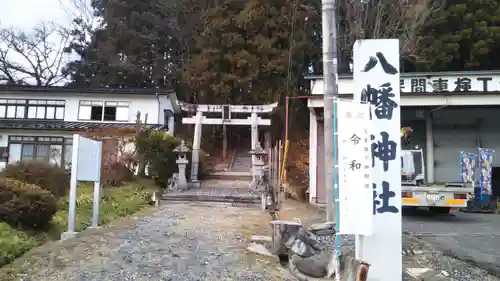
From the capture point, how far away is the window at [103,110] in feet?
85.9

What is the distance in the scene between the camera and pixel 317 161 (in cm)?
1609

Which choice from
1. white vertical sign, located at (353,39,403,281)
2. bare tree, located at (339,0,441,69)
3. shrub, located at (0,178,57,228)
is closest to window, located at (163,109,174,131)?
bare tree, located at (339,0,441,69)

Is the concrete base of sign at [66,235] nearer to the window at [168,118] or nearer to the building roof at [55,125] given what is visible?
the building roof at [55,125]

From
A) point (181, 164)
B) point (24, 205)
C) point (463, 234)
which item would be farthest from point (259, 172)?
point (24, 205)

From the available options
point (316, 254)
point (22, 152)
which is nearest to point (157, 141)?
point (22, 152)

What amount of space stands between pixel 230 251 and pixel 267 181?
1021 centimetres

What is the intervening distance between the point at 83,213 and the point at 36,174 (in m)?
2.16

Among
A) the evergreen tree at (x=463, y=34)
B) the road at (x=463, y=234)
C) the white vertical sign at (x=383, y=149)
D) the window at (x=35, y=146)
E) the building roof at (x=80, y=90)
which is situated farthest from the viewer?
the building roof at (x=80, y=90)

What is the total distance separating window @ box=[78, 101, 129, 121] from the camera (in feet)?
85.9

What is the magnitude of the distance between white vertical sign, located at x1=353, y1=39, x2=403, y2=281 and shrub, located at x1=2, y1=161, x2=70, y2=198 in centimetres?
932

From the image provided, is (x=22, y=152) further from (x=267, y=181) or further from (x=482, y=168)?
(x=482, y=168)

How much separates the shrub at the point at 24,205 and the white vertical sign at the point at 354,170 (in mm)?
6156

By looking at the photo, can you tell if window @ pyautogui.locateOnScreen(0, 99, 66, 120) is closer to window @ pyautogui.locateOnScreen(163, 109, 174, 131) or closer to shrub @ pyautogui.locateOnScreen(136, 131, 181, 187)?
window @ pyautogui.locateOnScreen(163, 109, 174, 131)

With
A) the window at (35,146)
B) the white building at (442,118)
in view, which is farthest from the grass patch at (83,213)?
the window at (35,146)
